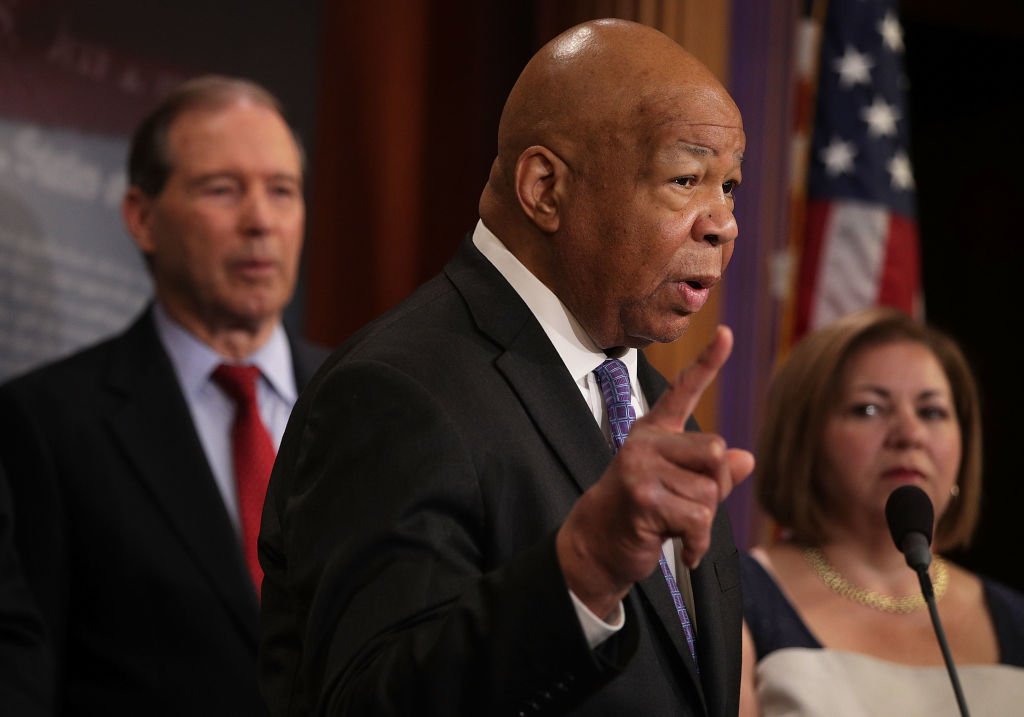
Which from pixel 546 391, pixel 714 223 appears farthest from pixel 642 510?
pixel 714 223

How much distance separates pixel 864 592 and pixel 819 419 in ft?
1.18

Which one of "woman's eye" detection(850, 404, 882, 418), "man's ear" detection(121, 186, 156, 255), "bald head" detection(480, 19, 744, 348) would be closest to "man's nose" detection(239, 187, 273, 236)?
"man's ear" detection(121, 186, 156, 255)

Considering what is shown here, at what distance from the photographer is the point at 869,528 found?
2.83 meters

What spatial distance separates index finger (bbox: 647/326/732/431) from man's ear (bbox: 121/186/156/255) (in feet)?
6.30

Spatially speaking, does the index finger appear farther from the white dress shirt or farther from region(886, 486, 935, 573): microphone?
region(886, 486, 935, 573): microphone

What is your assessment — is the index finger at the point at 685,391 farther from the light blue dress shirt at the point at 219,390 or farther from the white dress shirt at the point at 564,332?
the light blue dress shirt at the point at 219,390

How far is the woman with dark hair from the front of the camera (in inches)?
106

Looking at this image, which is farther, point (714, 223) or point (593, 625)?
point (714, 223)

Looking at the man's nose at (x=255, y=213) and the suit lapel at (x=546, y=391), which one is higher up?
the suit lapel at (x=546, y=391)

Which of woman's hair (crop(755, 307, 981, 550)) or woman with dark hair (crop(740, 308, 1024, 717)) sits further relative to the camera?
woman's hair (crop(755, 307, 981, 550))

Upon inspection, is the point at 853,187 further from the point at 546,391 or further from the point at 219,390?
the point at 546,391

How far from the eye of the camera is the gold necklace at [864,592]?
280 cm

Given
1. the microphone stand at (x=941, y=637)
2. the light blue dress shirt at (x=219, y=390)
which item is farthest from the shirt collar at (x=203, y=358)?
the microphone stand at (x=941, y=637)

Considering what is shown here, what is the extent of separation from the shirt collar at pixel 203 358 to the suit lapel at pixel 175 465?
71 millimetres
